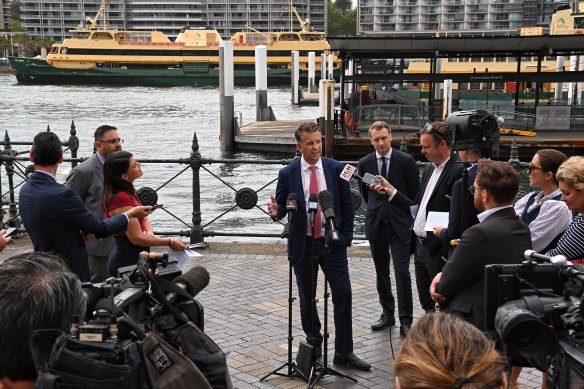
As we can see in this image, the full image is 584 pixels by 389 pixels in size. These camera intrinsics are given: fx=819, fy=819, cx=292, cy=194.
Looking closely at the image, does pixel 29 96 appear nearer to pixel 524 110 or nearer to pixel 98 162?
pixel 524 110

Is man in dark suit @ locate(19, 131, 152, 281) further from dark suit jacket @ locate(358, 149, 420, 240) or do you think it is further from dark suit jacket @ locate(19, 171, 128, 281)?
dark suit jacket @ locate(358, 149, 420, 240)

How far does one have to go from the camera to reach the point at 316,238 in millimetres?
6211

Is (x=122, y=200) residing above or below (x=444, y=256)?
above

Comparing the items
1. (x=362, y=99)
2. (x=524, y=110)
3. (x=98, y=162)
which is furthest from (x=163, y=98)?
(x=98, y=162)

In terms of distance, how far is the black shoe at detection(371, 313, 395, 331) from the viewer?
722 centimetres

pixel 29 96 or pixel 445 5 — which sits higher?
pixel 445 5

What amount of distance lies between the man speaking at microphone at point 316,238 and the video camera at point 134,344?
9.88 feet

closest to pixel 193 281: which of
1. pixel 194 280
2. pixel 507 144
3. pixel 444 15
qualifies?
pixel 194 280

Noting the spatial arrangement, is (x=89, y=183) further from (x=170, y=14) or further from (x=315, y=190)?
(x=170, y=14)

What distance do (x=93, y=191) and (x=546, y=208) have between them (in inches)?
138

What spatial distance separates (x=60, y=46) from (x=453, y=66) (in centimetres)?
5290

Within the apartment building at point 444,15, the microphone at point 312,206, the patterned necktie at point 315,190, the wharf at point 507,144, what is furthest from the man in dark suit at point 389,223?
the apartment building at point 444,15

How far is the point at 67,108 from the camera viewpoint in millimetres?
57062

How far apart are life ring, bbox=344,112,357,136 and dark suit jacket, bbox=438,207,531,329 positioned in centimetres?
2235
